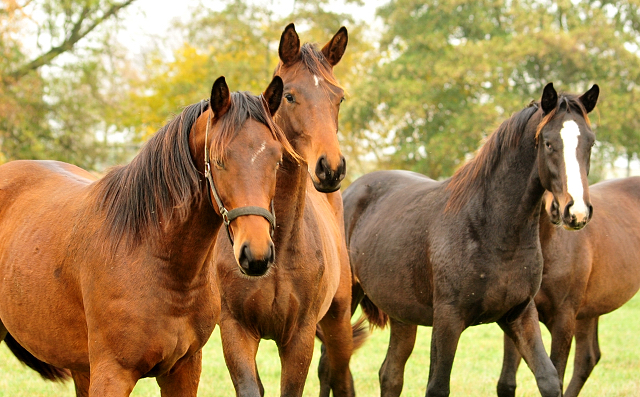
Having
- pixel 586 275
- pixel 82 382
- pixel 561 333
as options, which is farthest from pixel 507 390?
pixel 82 382

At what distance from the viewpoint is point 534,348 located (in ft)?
15.0

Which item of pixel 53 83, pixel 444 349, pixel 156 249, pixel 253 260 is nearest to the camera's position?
pixel 253 260

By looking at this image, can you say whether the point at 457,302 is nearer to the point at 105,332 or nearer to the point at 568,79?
the point at 105,332

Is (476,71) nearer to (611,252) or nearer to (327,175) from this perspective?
(611,252)

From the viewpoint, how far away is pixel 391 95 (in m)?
25.6

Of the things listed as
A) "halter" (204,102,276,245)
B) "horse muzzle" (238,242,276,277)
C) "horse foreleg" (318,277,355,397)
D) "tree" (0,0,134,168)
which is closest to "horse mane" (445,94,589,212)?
"horse foreleg" (318,277,355,397)

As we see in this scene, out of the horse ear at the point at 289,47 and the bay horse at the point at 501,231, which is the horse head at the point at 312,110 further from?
the bay horse at the point at 501,231

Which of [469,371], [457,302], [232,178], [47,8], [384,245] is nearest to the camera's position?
[232,178]

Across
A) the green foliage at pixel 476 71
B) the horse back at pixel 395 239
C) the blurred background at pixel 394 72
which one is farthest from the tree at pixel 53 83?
the horse back at pixel 395 239

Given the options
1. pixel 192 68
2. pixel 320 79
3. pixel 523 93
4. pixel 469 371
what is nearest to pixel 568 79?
pixel 523 93

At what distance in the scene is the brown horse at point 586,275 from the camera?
18.5 feet

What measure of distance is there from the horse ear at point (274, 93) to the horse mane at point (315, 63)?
1.01 meters

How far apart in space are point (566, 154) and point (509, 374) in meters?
2.01

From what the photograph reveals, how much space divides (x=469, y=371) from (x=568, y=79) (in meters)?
20.8
